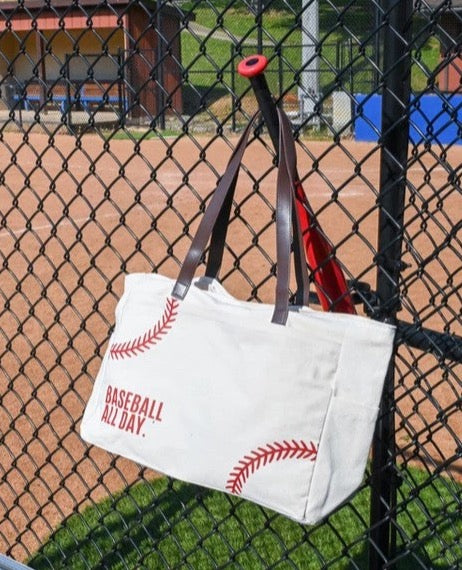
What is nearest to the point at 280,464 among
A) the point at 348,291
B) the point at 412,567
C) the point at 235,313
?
the point at 235,313

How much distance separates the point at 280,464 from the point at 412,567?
75.4 inches

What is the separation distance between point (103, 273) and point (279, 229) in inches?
111

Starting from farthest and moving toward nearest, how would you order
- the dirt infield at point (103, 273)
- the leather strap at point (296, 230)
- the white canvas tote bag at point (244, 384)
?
the dirt infield at point (103, 273), the leather strap at point (296, 230), the white canvas tote bag at point (244, 384)

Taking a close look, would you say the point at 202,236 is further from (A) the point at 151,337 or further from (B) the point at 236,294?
(B) the point at 236,294

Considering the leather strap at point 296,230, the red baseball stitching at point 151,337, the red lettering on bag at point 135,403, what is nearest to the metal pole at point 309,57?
the leather strap at point 296,230

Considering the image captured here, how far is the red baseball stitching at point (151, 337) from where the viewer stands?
200 cm

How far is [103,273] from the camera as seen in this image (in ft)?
15.2

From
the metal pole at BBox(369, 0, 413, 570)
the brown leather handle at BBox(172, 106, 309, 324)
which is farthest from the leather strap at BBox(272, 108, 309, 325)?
the metal pole at BBox(369, 0, 413, 570)

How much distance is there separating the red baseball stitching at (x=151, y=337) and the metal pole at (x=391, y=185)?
48cm

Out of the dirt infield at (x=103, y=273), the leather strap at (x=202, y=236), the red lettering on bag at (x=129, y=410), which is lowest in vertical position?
the dirt infield at (x=103, y=273)

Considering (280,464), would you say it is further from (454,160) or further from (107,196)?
(454,160)

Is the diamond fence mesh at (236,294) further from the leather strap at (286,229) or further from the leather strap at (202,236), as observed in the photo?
the leather strap at (202,236)

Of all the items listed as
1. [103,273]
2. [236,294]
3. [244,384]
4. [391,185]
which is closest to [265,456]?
[244,384]

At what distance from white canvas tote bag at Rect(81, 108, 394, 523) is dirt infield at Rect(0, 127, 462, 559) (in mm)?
332
